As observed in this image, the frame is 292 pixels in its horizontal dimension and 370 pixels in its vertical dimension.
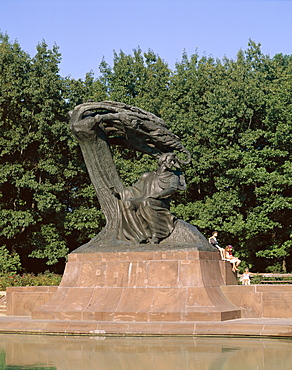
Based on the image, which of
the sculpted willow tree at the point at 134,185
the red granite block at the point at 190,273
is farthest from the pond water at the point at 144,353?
the sculpted willow tree at the point at 134,185

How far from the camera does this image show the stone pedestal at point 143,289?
1334cm

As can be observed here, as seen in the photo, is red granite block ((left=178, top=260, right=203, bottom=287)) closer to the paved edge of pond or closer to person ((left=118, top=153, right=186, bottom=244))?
person ((left=118, top=153, right=186, bottom=244))

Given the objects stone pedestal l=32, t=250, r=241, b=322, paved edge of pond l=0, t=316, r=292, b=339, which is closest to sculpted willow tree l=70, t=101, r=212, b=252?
stone pedestal l=32, t=250, r=241, b=322

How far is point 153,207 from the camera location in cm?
1500

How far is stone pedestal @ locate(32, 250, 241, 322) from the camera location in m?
13.3

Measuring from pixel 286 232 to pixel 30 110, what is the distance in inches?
541

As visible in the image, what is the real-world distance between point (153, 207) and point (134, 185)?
3.87 ft

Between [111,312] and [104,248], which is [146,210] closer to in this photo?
[104,248]

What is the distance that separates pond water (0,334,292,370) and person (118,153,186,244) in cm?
386

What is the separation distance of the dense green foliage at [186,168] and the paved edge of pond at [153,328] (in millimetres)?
15819

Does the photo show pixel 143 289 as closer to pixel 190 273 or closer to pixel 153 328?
pixel 190 273

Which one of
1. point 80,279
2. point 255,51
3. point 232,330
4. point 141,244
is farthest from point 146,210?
point 255,51

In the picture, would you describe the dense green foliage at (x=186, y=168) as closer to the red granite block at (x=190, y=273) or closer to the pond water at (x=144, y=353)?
the red granite block at (x=190, y=273)

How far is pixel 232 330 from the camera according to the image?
37.7 feet
